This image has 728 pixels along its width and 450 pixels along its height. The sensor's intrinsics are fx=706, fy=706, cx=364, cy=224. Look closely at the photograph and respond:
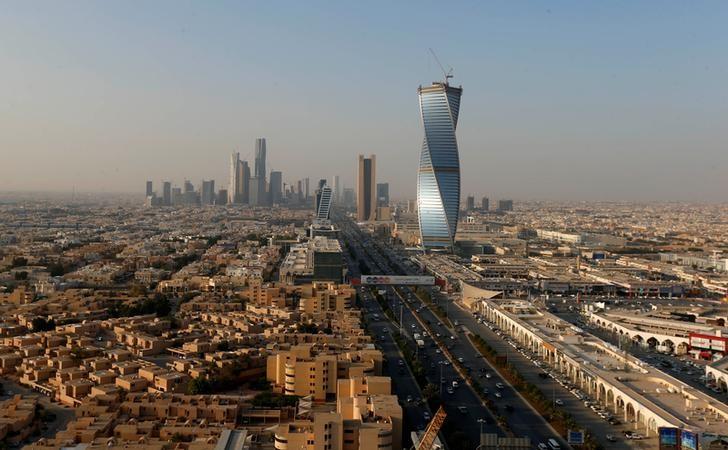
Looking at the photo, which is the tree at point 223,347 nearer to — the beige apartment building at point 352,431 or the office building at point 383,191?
the beige apartment building at point 352,431

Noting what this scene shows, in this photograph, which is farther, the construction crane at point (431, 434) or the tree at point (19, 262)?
the tree at point (19, 262)

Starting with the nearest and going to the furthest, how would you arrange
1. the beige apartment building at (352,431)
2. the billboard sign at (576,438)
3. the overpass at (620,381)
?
the beige apartment building at (352,431)
the billboard sign at (576,438)
the overpass at (620,381)

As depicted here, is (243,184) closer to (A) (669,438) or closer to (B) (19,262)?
(B) (19,262)

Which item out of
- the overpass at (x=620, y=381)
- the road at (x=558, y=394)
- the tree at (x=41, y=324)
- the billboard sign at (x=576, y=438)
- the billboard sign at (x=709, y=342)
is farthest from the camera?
the tree at (x=41, y=324)

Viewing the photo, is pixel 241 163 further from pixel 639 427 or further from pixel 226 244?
pixel 639 427

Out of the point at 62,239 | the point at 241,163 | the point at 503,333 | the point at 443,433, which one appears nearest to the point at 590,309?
the point at 503,333

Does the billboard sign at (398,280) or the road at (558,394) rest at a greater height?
the billboard sign at (398,280)

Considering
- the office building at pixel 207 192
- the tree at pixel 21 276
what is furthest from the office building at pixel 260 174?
the tree at pixel 21 276
